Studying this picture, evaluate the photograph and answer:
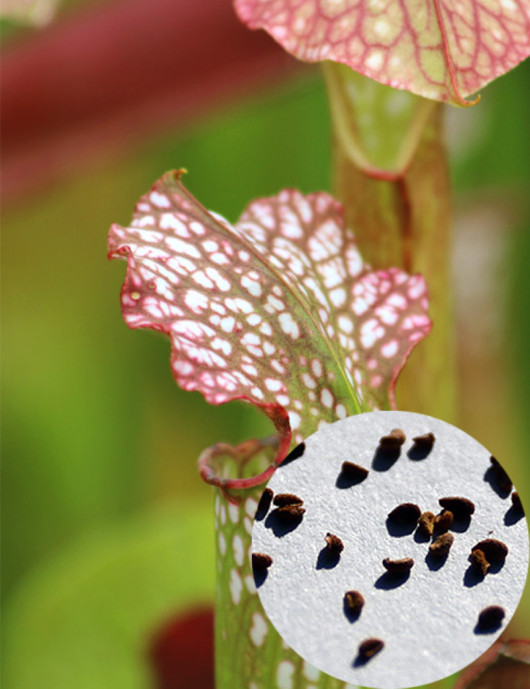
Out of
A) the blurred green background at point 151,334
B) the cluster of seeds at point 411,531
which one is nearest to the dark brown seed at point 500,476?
the cluster of seeds at point 411,531

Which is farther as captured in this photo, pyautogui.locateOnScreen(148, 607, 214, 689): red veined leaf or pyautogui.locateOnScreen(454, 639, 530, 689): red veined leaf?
pyautogui.locateOnScreen(148, 607, 214, 689): red veined leaf

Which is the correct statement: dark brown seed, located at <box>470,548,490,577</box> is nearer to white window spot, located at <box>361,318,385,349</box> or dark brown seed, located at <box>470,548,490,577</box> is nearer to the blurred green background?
white window spot, located at <box>361,318,385,349</box>

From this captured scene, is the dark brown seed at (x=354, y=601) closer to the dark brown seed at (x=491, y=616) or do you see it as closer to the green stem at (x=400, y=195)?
the dark brown seed at (x=491, y=616)

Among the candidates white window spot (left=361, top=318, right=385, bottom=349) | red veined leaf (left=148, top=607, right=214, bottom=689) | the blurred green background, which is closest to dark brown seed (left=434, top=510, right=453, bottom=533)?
white window spot (left=361, top=318, right=385, bottom=349)

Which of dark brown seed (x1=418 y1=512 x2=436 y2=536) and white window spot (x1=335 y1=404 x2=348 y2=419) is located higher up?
white window spot (x1=335 y1=404 x2=348 y2=419)

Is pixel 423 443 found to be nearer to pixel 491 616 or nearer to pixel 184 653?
pixel 491 616

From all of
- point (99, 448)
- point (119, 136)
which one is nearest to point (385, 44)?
→ point (119, 136)
